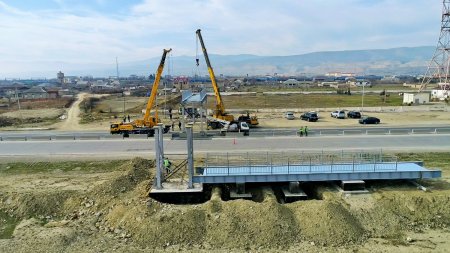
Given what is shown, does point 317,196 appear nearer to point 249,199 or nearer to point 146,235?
point 249,199

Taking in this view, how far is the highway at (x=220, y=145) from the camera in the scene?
113 ft

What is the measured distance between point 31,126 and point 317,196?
4680 centimetres

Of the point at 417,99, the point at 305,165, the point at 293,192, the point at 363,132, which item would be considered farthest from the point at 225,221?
the point at 417,99

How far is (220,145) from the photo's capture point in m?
37.1

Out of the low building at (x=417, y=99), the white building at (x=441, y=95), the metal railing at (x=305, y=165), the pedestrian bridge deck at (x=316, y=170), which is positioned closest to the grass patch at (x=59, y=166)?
the metal railing at (x=305, y=165)

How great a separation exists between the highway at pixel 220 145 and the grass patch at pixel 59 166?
5.67ft

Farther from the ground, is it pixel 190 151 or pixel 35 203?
pixel 190 151

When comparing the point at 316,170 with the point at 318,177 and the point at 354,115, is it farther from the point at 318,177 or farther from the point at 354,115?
the point at 354,115

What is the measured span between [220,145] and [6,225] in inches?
794

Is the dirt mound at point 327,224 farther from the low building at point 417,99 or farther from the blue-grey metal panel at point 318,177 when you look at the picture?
the low building at point 417,99

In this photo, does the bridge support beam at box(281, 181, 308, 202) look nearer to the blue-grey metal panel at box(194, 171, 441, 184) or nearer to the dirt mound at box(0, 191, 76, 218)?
the blue-grey metal panel at box(194, 171, 441, 184)

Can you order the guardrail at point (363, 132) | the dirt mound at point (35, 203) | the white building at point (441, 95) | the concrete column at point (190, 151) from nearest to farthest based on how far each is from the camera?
the dirt mound at point (35, 203), the concrete column at point (190, 151), the guardrail at point (363, 132), the white building at point (441, 95)

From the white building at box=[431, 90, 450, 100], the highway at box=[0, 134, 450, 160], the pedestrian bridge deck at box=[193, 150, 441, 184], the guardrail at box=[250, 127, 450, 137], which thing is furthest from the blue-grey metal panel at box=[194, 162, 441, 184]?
the white building at box=[431, 90, 450, 100]

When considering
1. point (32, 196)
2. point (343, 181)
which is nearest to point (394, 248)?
point (343, 181)
